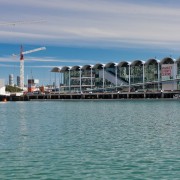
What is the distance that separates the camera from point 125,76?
18000cm

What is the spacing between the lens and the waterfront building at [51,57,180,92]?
163000 mm

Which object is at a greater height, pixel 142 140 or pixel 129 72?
pixel 129 72

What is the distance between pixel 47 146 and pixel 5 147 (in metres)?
2.50

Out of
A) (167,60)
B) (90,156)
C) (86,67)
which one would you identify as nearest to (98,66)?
(86,67)

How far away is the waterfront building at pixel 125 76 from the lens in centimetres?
16300

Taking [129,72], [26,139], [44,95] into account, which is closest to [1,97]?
[44,95]

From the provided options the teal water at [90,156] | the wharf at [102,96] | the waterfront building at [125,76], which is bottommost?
the teal water at [90,156]

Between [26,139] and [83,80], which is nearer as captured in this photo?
[26,139]

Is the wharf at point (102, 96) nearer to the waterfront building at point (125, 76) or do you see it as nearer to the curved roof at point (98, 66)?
the waterfront building at point (125, 76)

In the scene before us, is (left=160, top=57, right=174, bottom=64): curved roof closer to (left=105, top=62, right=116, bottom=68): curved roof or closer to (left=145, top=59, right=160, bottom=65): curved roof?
→ (left=145, top=59, right=160, bottom=65): curved roof

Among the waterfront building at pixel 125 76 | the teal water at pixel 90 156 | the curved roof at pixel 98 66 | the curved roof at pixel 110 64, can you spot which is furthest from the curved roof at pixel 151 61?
the teal water at pixel 90 156

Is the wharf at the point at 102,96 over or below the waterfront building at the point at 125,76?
below

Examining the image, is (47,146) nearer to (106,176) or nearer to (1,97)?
(106,176)

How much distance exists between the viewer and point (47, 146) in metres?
28.6
